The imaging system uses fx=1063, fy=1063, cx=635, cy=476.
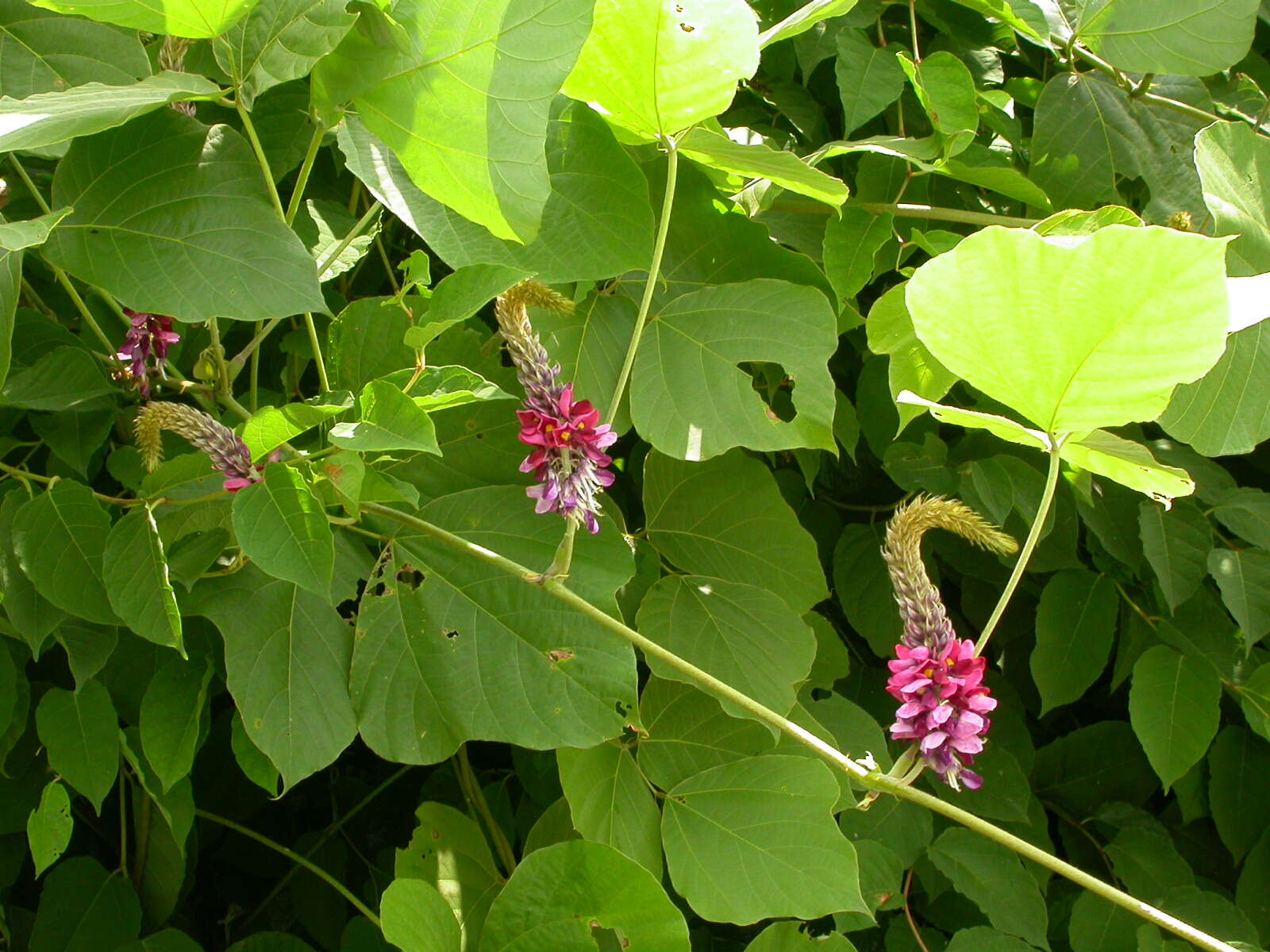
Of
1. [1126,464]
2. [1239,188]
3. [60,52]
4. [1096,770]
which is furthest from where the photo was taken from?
[1096,770]

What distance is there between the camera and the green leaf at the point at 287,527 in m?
0.71

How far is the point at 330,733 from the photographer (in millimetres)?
848

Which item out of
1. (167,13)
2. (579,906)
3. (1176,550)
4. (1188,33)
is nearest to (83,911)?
(579,906)

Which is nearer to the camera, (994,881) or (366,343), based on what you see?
(366,343)

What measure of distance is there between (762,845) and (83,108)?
0.75 meters

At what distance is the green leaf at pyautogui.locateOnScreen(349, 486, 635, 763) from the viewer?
0.86 metres

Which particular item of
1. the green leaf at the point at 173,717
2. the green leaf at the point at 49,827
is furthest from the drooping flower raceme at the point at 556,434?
the green leaf at the point at 49,827

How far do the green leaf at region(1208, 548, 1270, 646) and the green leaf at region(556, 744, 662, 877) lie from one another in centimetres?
75

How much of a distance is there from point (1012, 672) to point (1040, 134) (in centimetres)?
72

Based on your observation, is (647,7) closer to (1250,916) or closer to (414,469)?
(414,469)

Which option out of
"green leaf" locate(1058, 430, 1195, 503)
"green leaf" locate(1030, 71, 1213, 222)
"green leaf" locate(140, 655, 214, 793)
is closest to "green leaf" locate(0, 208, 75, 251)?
"green leaf" locate(140, 655, 214, 793)

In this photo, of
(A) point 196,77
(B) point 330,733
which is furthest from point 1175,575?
(A) point 196,77

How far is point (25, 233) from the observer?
2.07ft

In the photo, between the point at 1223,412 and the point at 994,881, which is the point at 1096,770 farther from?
the point at 1223,412
